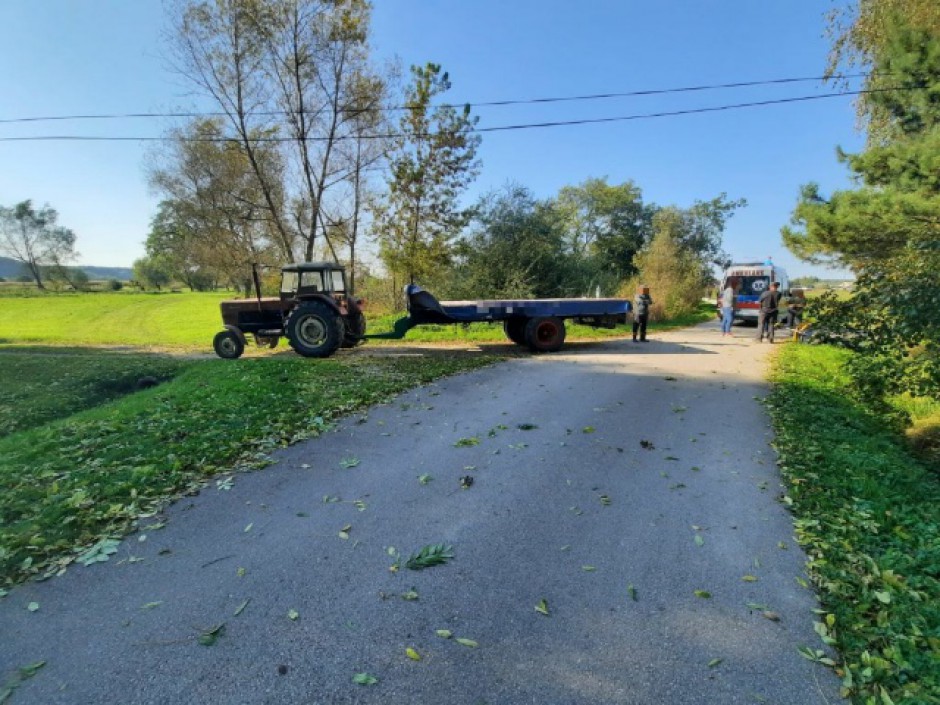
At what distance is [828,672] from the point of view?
242 cm

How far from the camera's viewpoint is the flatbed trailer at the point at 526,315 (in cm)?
1171

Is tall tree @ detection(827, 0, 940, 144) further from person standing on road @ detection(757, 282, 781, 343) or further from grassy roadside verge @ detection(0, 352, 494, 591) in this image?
grassy roadside verge @ detection(0, 352, 494, 591)

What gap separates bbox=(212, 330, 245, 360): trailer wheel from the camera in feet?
41.9

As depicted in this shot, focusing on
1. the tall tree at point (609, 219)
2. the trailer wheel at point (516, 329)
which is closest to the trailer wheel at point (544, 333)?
the trailer wheel at point (516, 329)

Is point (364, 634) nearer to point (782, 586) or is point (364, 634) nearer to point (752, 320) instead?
point (782, 586)

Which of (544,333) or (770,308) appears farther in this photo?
(770,308)

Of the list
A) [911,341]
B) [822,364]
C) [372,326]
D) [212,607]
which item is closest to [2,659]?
[212,607]

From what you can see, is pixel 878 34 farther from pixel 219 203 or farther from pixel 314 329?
pixel 219 203

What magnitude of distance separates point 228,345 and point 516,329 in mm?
7576

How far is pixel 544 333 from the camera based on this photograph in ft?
41.9

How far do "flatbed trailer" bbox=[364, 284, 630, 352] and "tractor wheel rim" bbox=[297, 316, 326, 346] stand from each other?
1.22 meters

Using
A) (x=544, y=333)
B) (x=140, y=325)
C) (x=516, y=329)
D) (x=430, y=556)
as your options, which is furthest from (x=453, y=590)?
(x=140, y=325)

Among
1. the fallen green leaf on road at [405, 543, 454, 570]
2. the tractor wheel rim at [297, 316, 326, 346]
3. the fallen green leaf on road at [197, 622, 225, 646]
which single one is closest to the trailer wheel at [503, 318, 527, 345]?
the tractor wheel rim at [297, 316, 326, 346]

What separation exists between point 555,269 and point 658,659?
20.3 m
